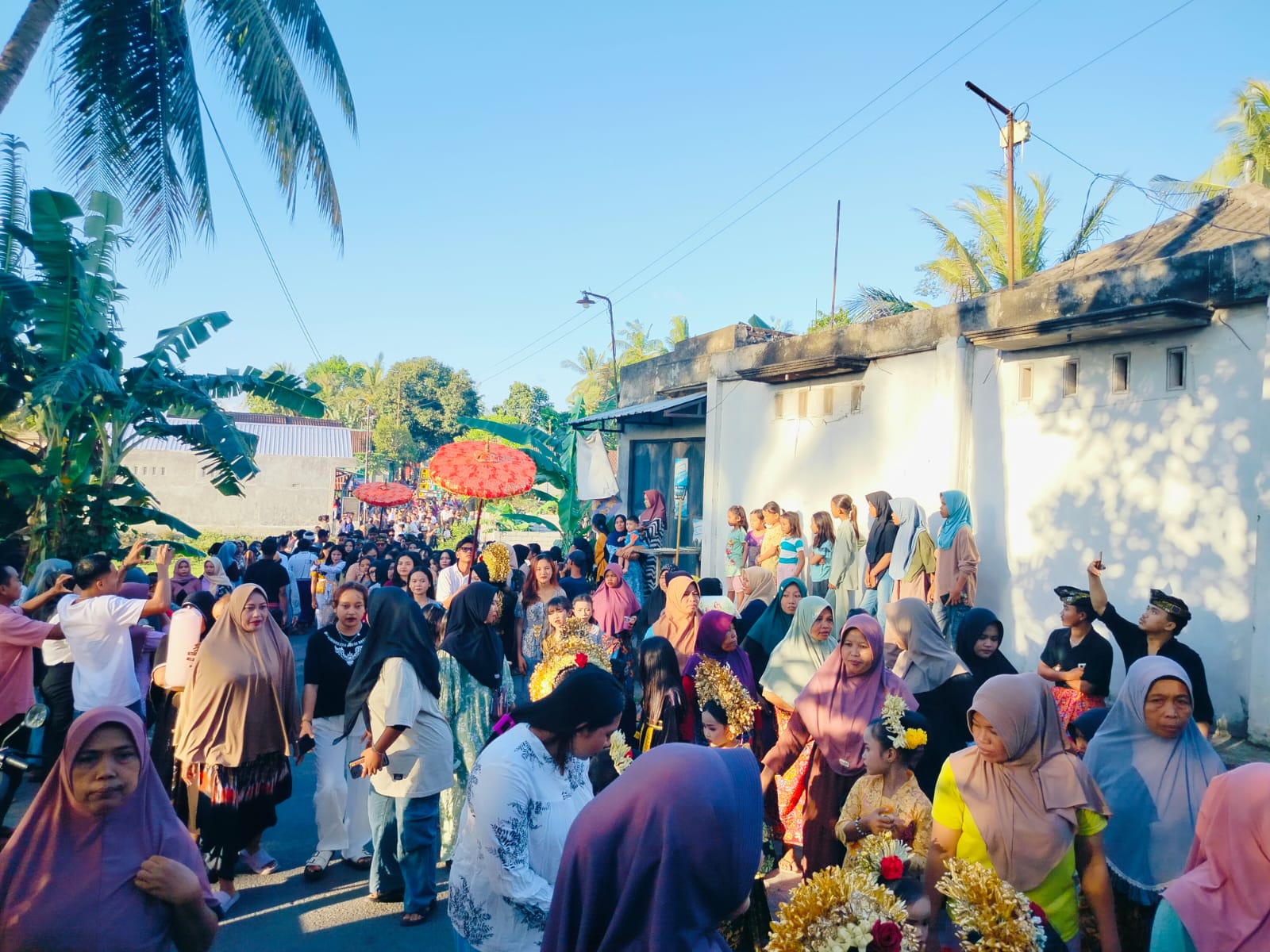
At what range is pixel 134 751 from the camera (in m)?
2.81

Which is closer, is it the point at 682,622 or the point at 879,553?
the point at 682,622

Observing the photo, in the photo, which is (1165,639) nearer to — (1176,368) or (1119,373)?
(1176,368)

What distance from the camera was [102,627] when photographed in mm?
5676

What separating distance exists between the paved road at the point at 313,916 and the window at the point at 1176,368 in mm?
7215

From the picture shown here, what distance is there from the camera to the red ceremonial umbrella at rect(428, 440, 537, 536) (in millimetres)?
9438

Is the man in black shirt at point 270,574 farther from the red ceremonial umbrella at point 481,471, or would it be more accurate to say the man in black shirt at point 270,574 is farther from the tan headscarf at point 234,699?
the tan headscarf at point 234,699

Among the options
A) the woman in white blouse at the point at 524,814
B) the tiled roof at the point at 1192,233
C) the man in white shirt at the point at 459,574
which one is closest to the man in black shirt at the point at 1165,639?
the woman in white blouse at the point at 524,814

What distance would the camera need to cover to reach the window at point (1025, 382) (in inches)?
385

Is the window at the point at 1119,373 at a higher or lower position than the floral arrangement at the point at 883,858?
higher

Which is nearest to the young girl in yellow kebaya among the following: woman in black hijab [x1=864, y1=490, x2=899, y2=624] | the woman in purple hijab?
the woman in purple hijab

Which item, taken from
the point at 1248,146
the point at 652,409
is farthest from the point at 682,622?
the point at 1248,146

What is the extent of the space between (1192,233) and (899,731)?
408 inches

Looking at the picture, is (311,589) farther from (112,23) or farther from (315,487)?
(315,487)

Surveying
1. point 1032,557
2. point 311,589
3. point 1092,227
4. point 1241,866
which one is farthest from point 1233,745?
point 311,589
